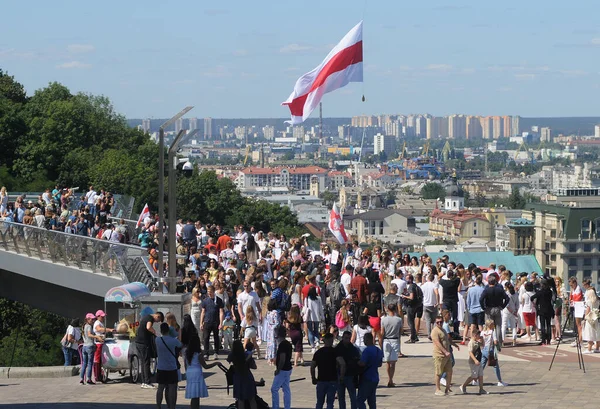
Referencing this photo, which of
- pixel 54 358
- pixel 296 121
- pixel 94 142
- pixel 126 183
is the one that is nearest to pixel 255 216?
pixel 94 142

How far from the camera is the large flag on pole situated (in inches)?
951

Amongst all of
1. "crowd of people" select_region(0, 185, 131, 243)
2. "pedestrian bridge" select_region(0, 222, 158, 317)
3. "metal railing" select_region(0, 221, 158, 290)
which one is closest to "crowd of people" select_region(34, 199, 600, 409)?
"metal railing" select_region(0, 221, 158, 290)

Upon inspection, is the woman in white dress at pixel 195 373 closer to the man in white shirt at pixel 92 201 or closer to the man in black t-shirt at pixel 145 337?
the man in black t-shirt at pixel 145 337

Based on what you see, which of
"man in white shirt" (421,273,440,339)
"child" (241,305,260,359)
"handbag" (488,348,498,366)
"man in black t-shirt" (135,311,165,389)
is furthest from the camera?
"man in white shirt" (421,273,440,339)

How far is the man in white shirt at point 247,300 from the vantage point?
20.9 meters

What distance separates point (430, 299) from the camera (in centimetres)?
2203

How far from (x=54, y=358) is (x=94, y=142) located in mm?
43320

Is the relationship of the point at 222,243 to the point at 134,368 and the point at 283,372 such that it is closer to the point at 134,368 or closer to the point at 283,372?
the point at 134,368

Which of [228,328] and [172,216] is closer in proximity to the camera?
[172,216]

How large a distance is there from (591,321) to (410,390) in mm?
4734

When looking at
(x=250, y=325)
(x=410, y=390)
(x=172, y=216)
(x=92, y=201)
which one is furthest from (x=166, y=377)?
(x=92, y=201)

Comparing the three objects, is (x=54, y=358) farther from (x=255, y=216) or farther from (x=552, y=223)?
(x=552, y=223)

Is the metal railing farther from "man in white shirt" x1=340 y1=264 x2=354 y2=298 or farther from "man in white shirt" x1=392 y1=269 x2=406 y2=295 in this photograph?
"man in white shirt" x1=392 y1=269 x2=406 y2=295

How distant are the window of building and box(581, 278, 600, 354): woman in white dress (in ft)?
486
